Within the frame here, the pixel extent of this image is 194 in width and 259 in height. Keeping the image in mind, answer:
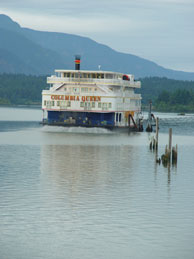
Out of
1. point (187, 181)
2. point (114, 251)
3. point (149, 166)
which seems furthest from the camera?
point (149, 166)

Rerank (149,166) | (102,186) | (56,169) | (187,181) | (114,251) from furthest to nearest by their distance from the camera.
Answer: (149,166), (56,169), (187,181), (102,186), (114,251)

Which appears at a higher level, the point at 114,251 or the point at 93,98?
the point at 93,98

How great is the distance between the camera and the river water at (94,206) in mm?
28359

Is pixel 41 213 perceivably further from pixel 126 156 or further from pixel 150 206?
pixel 126 156

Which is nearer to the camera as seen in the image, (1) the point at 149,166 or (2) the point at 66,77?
(1) the point at 149,166

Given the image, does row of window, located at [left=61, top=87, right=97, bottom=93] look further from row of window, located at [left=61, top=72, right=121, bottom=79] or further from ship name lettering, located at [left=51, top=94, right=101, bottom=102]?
row of window, located at [left=61, top=72, right=121, bottom=79]

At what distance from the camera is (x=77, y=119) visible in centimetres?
10438

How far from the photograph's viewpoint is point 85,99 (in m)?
102

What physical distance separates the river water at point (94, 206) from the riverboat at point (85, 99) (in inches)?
1227

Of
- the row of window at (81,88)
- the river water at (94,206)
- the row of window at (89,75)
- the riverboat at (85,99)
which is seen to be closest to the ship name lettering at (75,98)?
the riverboat at (85,99)

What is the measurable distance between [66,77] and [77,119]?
314 inches

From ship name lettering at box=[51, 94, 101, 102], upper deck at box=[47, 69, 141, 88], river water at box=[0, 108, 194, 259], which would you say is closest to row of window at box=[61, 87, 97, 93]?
upper deck at box=[47, 69, 141, 88]

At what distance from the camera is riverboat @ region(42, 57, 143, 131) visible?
10194 cm

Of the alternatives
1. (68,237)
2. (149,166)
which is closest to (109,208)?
(68,237)
